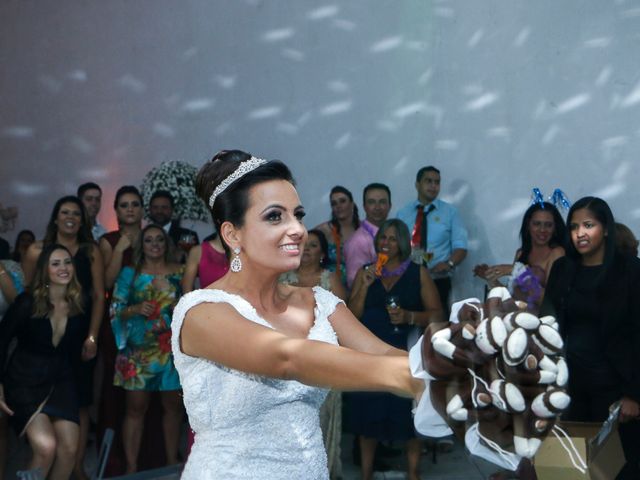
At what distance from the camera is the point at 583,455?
3.42 meters

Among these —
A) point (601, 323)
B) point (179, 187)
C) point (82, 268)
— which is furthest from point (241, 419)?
point (179, 187)

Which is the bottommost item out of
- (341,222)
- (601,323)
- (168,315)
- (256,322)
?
(601,323)

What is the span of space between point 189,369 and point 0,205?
6525 millimetres

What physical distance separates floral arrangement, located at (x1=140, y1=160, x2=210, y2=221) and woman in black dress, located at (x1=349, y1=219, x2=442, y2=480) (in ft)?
6.45

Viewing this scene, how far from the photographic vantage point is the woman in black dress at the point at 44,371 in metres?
5.07

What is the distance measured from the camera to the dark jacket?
15.3ft

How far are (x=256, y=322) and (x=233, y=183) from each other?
43cm

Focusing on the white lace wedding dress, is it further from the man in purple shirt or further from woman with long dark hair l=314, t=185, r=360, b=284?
woman with long dark hair l=314, t=185, r=360, b=284

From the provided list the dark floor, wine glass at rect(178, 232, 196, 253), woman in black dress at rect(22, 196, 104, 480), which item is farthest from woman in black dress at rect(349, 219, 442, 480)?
woman in black dress at rect(22, 196, 104, 480)

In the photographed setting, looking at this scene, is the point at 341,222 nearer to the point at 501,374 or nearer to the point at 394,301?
the point at 394,301

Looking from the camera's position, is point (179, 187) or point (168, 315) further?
point (179, 187)

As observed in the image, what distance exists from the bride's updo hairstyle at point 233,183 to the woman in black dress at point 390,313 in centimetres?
308

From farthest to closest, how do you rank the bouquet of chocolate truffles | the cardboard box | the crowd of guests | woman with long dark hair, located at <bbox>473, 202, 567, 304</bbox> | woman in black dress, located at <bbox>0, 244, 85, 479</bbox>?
woman with long dark hair, located at <bbox>473, 202, 567, 304</bbox> < woman in black dress, located at <bbox>0, 244, 85, 479</bbox> < the crowd of guests < the cardboard box < the bouquet of chocolate truffles

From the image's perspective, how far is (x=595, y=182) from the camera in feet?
24.9
